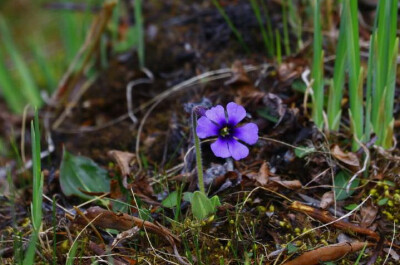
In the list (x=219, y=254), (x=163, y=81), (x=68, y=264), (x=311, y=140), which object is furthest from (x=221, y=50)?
(x=68, y=264)

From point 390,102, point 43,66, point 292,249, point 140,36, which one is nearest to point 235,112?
point 292,249

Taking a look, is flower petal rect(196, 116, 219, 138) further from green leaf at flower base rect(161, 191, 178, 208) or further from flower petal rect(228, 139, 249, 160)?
green leaf at flower base rect(161, 191, 178, 208)

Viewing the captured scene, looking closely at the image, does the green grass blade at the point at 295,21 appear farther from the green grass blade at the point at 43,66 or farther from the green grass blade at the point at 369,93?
the green grass blade at the point at 43,66

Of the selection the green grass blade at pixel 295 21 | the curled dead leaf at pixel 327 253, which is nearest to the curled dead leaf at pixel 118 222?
the curled dead leaf at pixel 327 253

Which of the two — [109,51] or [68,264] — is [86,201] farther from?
[109,51]

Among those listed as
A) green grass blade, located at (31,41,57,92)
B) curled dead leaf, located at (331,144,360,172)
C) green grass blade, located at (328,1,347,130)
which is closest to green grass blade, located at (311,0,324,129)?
green grass blade, located at (328,1,347,130)
